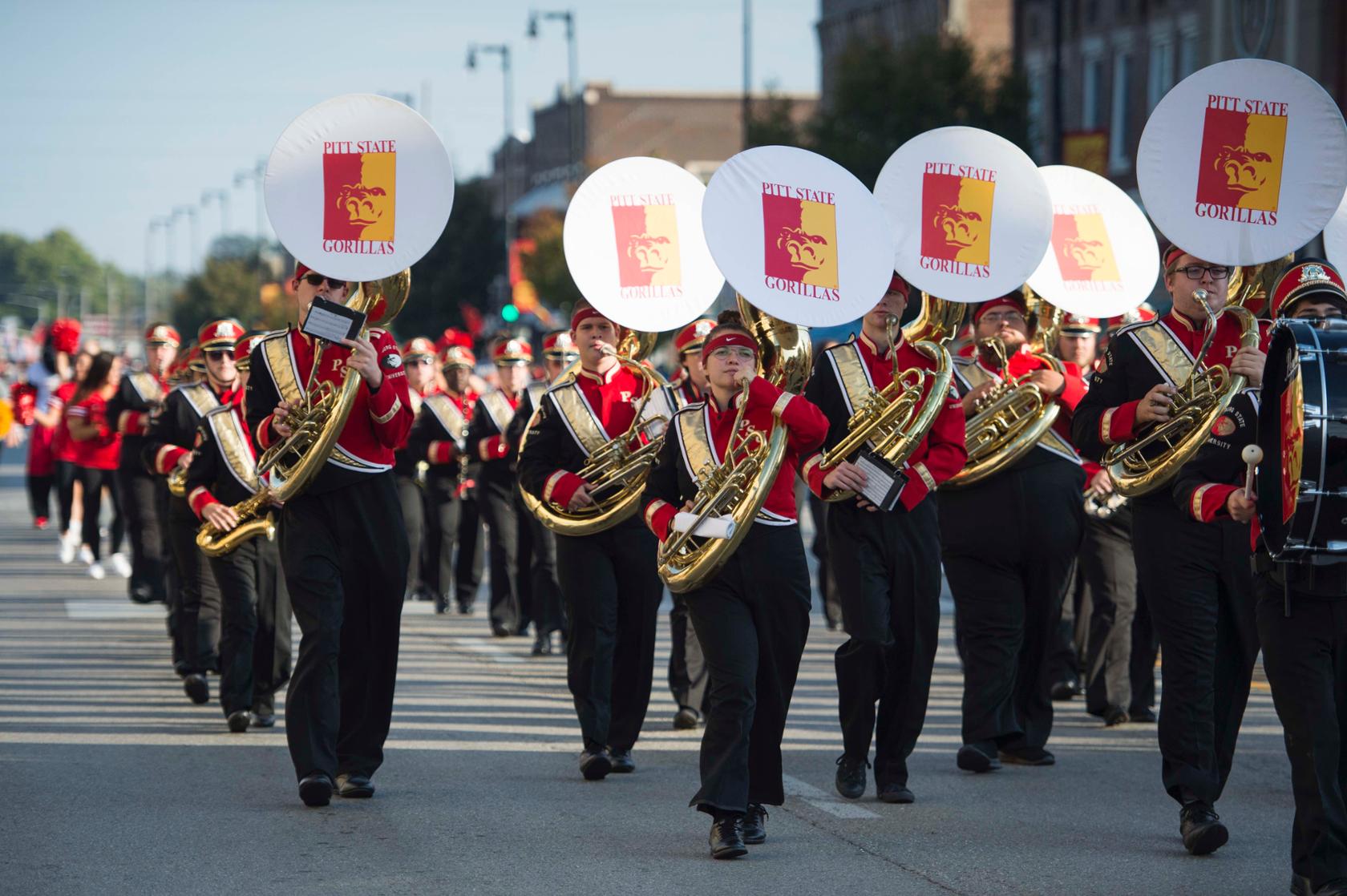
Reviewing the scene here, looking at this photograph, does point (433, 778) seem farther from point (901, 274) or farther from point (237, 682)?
point (901, 274)

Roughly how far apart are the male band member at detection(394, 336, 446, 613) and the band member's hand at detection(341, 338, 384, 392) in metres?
5.86

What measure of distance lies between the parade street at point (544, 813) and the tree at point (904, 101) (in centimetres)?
2828

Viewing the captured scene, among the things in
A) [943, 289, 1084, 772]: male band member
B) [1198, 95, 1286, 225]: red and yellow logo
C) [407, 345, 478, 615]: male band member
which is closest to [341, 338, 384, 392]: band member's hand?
[943, 289, 1084, 772]: male band member

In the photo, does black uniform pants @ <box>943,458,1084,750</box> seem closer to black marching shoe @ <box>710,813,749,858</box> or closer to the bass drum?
black marching shoe @ <box>710,813,749,858</box>

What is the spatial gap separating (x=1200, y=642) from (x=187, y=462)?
5.66 metres

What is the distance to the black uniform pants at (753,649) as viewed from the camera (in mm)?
6828

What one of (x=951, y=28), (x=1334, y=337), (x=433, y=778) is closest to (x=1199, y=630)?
(x=1334, y=337)

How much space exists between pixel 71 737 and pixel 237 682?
32.1 inches

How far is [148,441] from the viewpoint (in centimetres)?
1087

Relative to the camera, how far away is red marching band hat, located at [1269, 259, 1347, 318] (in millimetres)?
6129

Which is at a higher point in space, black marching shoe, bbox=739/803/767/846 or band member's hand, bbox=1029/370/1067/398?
band member's hand, bbox=1029/370/1067/398

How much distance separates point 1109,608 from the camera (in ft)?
32.8

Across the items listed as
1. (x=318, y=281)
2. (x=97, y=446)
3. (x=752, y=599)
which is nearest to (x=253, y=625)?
(x=318, y=281)

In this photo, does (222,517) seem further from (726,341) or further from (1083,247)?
(1083,247)
